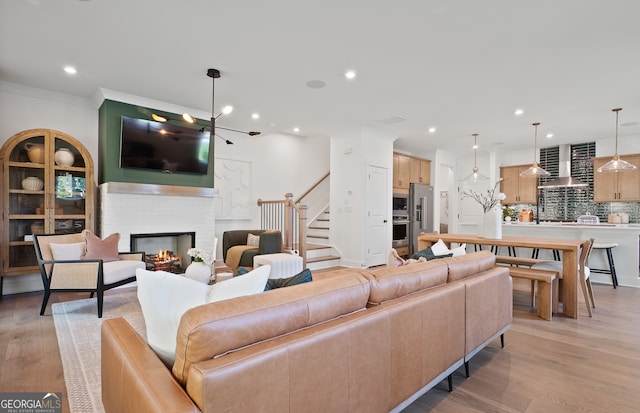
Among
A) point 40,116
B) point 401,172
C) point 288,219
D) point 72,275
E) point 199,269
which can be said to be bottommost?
point 72,275

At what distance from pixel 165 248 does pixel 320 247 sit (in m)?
2.95

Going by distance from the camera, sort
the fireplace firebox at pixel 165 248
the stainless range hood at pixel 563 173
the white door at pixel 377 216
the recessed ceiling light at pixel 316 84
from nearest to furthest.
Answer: the recessed ceiling light at pixel 316 84 < the fireplace firebox at pixel 165 248 < the white door at pixel 377 216 < the stainless range hood at pixel 563 173

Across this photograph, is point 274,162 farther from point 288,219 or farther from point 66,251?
point 66,251

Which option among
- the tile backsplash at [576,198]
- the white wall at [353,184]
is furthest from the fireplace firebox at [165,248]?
the tile backsplash at [576,198]

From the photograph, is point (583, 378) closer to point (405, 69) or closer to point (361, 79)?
point (405, 69)

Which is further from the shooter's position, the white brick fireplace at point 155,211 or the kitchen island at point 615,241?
the kitchen island at point 615,241

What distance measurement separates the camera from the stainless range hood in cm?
720

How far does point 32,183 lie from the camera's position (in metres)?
4.28

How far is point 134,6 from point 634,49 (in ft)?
15.0

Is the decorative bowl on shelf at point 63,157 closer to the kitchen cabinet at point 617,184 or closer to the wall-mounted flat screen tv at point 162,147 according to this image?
the wall-mounted flat screen tv at point 162,147

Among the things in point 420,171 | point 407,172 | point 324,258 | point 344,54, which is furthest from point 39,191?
point 420,171

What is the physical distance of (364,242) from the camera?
6426mm

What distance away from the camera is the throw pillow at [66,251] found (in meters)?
3.58

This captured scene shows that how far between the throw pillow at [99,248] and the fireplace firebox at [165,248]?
2.32 ft
